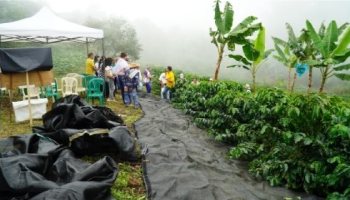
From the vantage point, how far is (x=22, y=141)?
13.5ft

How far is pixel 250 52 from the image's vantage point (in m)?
6.89

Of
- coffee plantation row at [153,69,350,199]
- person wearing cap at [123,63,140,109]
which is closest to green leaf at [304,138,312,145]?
coffee plantation row at [153,69,350,199]

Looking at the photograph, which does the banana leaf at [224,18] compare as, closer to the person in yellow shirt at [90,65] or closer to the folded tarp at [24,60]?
the folded tarp at [24,60]

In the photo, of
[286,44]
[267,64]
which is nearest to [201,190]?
[286,44]

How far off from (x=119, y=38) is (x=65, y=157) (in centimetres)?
3128

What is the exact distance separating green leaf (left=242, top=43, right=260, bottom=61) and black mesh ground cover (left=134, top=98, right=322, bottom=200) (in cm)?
226

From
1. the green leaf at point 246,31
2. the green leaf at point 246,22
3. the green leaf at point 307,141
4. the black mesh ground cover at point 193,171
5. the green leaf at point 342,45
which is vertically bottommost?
the black mesh ground cover at point 193,171

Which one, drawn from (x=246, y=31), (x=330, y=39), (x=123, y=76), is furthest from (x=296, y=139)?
(x=123, y=76)

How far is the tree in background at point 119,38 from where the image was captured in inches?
1314

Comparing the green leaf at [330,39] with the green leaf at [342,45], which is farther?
the green leaf at [330,39]

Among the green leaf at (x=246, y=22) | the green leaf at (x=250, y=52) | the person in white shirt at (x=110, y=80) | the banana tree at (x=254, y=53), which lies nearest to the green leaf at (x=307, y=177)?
the banana tree at (x=254, y=53)

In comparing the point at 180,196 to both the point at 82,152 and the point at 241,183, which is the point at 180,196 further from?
the point at 82,152

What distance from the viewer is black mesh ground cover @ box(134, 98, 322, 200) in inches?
146

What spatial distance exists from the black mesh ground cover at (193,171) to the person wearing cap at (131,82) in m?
2.42
